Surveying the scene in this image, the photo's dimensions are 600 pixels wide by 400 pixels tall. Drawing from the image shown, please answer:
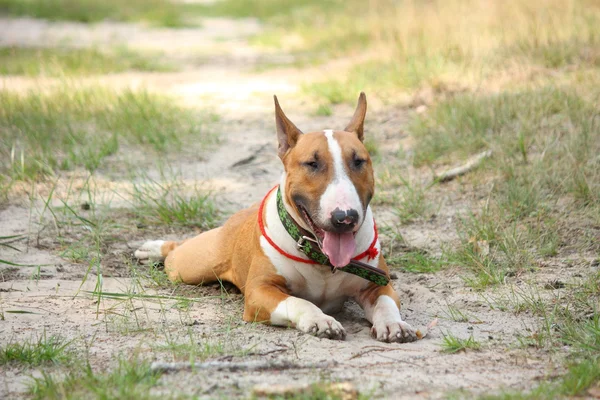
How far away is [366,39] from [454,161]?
6442mm

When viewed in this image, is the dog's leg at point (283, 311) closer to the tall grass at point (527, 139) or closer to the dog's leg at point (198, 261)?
the dog's leg at point (198, 261)

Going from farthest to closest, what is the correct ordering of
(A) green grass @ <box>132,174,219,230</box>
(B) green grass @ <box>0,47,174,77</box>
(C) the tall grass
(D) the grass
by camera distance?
(B) green grass @ <box>0,47,174,77</box> → (D) the grass → (A) green grass @ <box>132,174,219,230</box> → (C) the tall grass

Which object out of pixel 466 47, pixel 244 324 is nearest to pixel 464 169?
pixel 244 324

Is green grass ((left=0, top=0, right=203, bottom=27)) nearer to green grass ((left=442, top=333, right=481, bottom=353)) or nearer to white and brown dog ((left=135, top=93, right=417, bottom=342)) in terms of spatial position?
white and brown dog ((left=135, top=93, right=417, bottom=342))

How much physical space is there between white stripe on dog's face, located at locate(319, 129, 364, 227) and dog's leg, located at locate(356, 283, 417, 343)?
54cm

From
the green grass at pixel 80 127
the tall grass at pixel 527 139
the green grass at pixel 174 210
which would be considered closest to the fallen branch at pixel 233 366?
the green grass at pixel 174 210

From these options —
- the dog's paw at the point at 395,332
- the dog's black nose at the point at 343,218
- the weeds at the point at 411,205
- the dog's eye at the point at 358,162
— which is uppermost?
the dog's eye at the point at 358,162

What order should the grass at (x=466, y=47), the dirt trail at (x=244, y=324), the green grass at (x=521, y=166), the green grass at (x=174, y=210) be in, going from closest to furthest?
the dirt trail at (x=244, y=324)
the green grass at (x=521, y=166)
the green grass at (x=174, y=210)
the grass at (x=466, y=47)

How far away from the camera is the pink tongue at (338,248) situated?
13.7 feet

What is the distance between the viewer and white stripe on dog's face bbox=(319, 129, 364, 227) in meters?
4.04

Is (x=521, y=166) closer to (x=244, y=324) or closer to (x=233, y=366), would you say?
(x=244, y=324)

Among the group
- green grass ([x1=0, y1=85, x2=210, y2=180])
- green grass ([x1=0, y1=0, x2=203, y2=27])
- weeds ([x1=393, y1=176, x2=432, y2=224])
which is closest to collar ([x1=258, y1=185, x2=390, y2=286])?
weeds ([x1=393, y1=176, x2=432, y2=224])

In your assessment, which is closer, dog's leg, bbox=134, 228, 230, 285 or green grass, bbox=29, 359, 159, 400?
green grass, bbox=29, 359, 159, 400

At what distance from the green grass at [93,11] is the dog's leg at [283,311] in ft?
52.4
